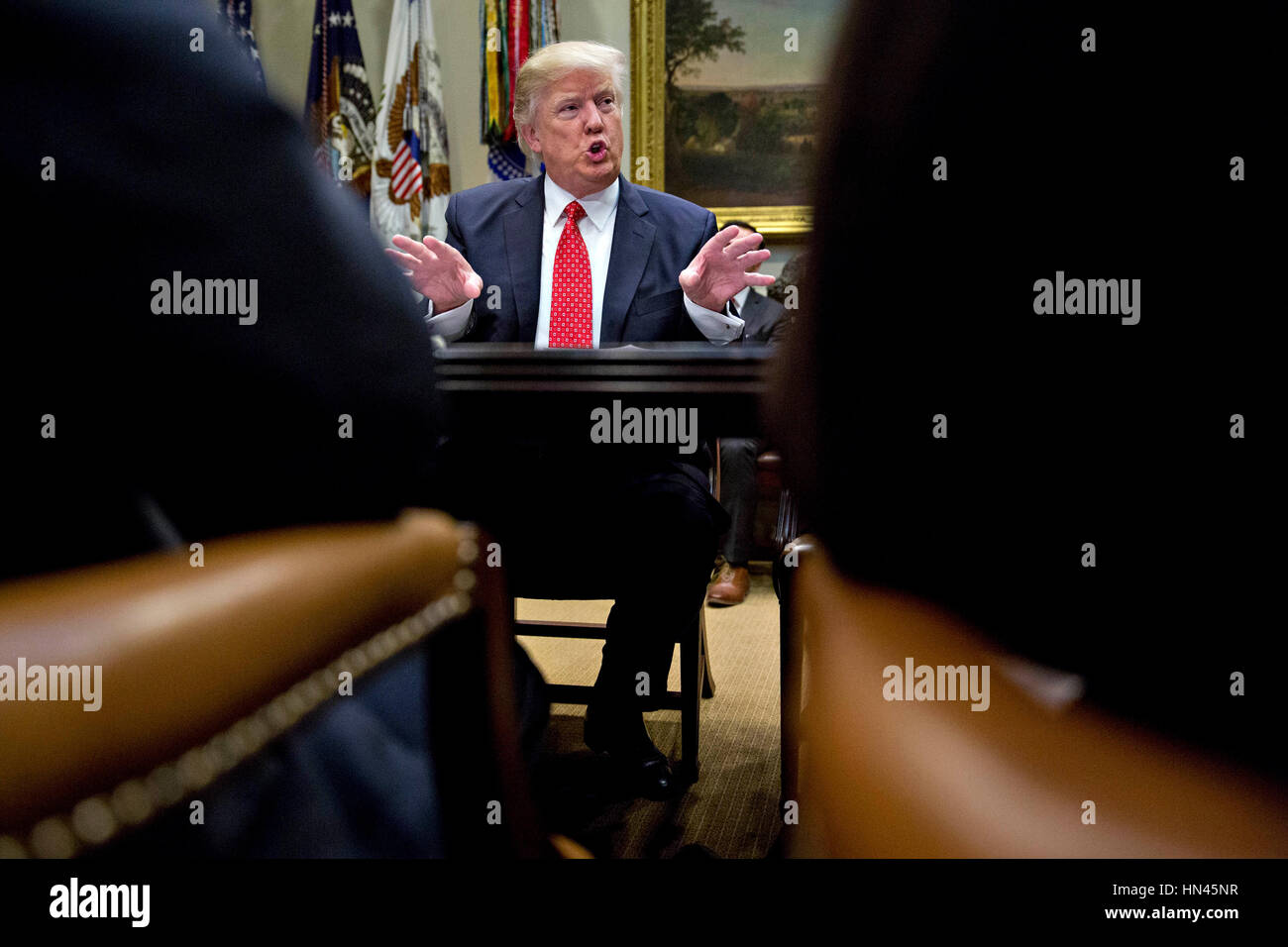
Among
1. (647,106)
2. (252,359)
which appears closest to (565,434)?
(252,359)

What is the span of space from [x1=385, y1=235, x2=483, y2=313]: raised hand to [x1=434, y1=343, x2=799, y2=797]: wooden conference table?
2.06ft

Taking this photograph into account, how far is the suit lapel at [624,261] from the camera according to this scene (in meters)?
1.90

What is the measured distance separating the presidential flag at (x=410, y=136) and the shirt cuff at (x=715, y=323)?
2423 mm

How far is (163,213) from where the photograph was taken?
0.47m

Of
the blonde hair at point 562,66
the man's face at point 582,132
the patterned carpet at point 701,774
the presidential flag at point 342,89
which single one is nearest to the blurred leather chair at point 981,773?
the patterned carpet at point 701,774

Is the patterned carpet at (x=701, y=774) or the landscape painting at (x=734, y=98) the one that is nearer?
the patterned carpet at (x=701, y=774)

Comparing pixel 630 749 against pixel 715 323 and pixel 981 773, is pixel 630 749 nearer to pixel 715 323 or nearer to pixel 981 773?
pixel 715 323

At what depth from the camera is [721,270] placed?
5.50 ft

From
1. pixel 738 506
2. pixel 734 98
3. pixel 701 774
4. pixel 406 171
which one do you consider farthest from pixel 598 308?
pixel 734 98

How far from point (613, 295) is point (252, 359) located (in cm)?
148

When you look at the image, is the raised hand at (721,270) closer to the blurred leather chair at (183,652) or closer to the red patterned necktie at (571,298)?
the red patterned necktie at (571,298)

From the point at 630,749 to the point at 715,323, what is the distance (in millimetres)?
903
